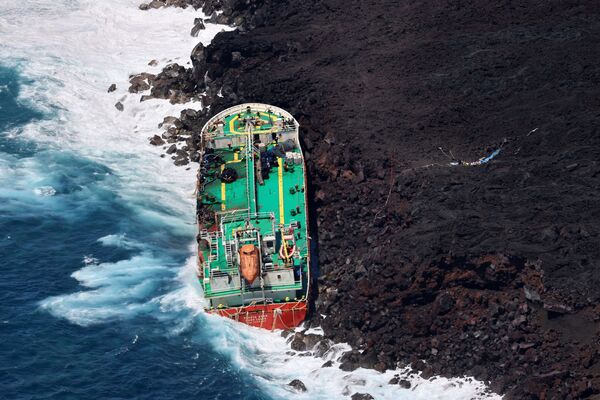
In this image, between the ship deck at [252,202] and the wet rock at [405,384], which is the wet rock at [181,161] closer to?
the ship deck at [252,202]

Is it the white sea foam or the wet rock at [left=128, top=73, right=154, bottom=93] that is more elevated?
the wet rock at [left=128, top=73, right=154, bottom=93]

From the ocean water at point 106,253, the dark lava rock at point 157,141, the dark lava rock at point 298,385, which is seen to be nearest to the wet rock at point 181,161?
the ocean water at point 106,253

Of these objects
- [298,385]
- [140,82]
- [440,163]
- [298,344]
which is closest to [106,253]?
[298,344]

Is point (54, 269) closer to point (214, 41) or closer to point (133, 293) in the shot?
point (133, 293)

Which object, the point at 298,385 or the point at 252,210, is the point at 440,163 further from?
the point at 298,385

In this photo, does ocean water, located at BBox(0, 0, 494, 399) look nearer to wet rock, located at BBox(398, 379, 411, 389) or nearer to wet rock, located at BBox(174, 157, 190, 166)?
wet rock, located at BBox(398, 379, 411, 389)

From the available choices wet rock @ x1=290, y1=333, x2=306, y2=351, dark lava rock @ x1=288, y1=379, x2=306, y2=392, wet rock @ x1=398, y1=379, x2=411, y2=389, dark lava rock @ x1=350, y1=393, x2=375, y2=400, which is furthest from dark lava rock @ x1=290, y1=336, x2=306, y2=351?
wet rock @ x1=398, y1=379, x2=411, y2=389
